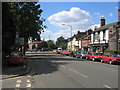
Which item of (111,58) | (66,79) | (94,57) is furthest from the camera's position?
(94,57)

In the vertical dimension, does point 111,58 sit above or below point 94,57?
above

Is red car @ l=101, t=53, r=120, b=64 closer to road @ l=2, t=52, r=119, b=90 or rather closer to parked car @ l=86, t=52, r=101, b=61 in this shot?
parked car @ l=86, t=52, r=101, b=61

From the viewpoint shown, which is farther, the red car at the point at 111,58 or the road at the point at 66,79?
the red car at the point at 111,58

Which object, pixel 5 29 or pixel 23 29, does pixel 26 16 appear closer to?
pixel 23 29

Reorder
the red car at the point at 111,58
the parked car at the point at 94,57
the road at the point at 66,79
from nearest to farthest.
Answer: the road at the point at 66,79 → the red car at the point at 111,58 → the parked car at the point at 94,57

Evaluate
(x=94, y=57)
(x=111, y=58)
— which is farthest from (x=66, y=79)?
(x=94, y=57)

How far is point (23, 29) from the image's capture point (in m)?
37.5

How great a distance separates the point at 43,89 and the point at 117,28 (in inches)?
1636

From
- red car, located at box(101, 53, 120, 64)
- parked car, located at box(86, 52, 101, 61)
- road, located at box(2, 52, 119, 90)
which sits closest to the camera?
road, located at box(2, 52, 119, 90)

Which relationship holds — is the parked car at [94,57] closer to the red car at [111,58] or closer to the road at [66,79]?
the red car at [111,58]

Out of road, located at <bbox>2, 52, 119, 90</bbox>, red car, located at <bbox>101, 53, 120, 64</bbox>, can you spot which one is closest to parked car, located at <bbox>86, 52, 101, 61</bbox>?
red car, located at <bbox>101, 53, 120, 64</bbox>

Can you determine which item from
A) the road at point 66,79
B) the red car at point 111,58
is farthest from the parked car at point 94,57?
the road at point 66,79

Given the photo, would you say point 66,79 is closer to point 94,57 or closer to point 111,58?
point 111,58

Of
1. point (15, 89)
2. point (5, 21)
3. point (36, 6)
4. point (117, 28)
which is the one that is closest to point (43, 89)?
point (15, 89)
